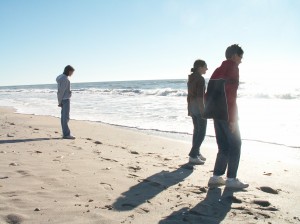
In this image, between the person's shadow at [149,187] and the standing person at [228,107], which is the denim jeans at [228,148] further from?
the person's shadow at [149,187]

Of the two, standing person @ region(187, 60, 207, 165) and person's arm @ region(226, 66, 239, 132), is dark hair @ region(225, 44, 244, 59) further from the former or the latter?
standing person @ region(187, 60, 207, 165)

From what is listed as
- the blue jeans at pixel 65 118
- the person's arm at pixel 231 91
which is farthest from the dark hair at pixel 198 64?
the blue jeans at pixel 65 118

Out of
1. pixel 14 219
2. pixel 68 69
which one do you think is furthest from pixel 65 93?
pixel 14 219

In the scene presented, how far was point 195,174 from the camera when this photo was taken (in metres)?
5.40

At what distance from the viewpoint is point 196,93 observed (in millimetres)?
6082

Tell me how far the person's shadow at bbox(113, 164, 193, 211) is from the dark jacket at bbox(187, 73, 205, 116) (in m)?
1.01

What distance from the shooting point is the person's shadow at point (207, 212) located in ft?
11.0

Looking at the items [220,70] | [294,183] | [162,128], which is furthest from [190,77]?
[162,128]

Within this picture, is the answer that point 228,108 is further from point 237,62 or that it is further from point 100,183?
point 100,183

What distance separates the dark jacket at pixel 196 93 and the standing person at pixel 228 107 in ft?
4.35

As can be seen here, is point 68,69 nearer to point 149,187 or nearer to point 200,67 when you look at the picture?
point 200,67

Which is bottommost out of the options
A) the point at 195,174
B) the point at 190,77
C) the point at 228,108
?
the point at 195,174

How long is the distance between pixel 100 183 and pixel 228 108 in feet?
6.38

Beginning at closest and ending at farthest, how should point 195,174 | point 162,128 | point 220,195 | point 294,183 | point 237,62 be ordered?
1. point 220,195
2. point 237,62
3. point 294,183
4. point 195,174
5. point 162,128
